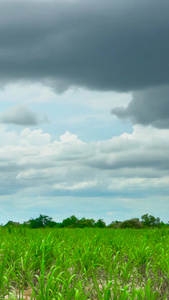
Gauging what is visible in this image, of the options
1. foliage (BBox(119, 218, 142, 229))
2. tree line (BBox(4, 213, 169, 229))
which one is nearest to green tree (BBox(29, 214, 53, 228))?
tree line (BBox(4, 213, 169, 229))

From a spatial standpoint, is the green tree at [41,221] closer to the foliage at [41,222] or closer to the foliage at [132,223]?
the foliage at [41,222]

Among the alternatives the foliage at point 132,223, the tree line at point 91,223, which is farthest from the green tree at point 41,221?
the foliage at point 132,223

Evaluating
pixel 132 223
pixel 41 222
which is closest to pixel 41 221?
pixel 41 222

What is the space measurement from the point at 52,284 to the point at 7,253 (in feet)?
6.08

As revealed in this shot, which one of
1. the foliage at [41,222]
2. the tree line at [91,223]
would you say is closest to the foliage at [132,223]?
the tree line at [91,223]

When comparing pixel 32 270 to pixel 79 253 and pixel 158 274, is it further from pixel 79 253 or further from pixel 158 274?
pixel 158 274

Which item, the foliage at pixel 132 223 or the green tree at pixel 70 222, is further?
the green tree at pixel 70 222

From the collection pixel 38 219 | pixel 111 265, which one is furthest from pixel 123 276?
pixel 38 219

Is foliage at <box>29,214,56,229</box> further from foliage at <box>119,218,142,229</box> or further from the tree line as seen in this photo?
foliage at <box>119,218,142,229</box>

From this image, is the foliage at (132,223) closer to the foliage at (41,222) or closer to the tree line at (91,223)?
the tree line at (91,223)

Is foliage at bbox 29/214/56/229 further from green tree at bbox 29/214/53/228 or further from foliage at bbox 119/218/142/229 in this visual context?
foliage at bbox 119/218/142/229

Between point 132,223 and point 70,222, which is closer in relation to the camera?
point 132,223

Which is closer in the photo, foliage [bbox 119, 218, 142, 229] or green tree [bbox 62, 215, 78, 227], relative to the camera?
foliage [bbox 119, 218, 142, 229]

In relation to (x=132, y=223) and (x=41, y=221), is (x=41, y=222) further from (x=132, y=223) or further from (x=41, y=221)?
(x=132, y=223)
